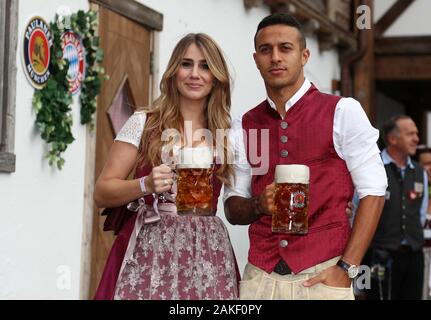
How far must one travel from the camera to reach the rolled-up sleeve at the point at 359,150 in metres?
2.83

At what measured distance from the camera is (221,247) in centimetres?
312

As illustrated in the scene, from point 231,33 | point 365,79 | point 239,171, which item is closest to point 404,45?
point 365,79

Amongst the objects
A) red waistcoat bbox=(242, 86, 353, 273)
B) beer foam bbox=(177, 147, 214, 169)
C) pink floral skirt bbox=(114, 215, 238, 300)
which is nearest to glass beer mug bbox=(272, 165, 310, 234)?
red waistcoat bbox=(242, 86, 353, 273)

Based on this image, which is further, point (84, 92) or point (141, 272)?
point (84, 92)

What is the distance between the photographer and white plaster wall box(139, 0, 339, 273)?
705 cm

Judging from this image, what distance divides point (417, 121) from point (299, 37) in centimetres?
1330

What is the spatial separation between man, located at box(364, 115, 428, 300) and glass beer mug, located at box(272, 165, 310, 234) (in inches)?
183

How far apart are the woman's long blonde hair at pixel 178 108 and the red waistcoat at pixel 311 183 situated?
21 centimetres

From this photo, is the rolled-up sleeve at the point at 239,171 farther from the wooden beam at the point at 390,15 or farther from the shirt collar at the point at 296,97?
the wooden beam at the point at 390,15

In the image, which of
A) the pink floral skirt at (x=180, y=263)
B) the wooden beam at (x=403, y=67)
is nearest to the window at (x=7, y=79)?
the pink floral skirt at (x=180, y=263)

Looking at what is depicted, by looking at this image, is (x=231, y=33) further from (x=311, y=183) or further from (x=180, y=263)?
(x=311, y=183)

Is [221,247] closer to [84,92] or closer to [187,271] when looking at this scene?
[187,271]

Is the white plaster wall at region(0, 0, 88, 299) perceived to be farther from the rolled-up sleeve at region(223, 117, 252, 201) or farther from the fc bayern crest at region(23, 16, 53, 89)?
the rolled-up sleeve at region(223, 117, 252, 201)
